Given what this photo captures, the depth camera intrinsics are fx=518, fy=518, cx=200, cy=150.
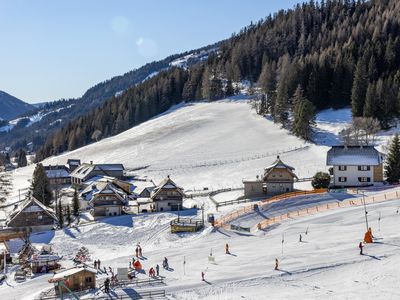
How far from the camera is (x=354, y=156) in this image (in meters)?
72.0

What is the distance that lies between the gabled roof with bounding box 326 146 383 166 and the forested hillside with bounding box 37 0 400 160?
27270 millimetres

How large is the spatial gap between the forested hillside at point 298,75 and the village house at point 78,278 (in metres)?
→ 67.6

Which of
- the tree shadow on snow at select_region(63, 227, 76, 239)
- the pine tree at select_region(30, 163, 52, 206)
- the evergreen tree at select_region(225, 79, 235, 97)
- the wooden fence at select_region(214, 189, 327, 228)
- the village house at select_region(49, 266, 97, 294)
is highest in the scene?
the evergreen tree at select_region(225, 79, 235, 97)

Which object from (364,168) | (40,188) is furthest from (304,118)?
(40,188)

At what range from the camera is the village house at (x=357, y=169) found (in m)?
70.2

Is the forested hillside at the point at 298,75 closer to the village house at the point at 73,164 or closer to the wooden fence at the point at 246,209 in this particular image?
the wooden fence at the point at 246,209

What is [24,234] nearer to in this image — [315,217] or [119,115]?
[315,217]

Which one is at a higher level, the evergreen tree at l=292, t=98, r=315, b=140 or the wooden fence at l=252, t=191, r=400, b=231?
the evergreen tree at l=292, t=98, r=315, b=140

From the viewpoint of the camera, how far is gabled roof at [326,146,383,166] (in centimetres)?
7044

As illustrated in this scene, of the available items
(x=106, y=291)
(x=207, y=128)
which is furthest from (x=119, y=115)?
(x=106, y=291)

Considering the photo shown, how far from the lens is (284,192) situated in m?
70.8

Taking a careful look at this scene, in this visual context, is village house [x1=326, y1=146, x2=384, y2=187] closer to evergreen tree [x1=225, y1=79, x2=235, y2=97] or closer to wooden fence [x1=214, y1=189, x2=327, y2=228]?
wooden fence [x1=214, y1=189, x2=327, y2=228]

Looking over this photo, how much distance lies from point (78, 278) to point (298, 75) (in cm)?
9656

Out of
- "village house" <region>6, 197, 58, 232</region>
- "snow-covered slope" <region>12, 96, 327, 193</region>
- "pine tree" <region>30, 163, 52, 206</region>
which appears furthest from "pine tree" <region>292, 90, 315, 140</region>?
Answer: "village house" <region>6, 197, 58, 232</region>
